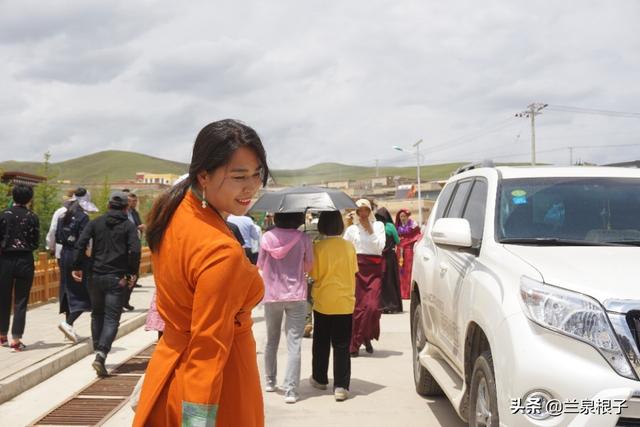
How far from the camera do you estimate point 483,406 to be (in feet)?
13.5

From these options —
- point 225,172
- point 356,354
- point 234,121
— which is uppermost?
point 234,121

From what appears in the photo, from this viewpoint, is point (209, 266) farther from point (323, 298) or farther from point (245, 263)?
point (323, 298)

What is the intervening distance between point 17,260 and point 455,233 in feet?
19.9

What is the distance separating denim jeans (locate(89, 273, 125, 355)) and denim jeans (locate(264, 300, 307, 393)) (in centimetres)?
185

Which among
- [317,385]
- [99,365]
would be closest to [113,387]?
[99,365]

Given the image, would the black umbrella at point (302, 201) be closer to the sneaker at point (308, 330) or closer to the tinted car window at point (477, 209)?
the tinted car window at point (477, 209)

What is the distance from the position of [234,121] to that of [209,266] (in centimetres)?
57

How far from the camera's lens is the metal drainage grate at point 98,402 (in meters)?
6.05

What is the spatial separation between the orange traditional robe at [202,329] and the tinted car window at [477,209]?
8.80ft

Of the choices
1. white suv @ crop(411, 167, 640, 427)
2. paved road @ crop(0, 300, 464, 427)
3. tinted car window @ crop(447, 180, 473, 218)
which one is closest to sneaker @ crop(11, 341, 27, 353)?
paved road @ crop(0, 300, 464, 427)

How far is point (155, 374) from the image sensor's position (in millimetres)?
2334

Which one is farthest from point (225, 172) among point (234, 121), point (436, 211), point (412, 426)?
point (436, 211)

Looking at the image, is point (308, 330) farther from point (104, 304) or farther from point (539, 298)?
point (539, 298)

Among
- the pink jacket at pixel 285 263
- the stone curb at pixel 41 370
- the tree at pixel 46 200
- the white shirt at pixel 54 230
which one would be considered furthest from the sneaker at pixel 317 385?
the tree at pixel 46 200
